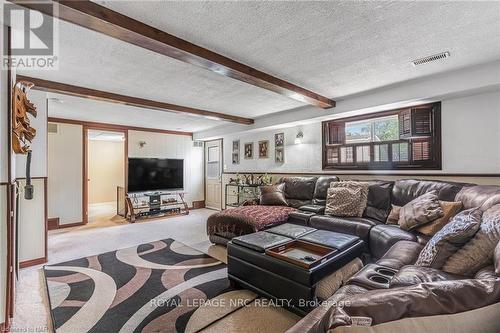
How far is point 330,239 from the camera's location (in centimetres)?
253

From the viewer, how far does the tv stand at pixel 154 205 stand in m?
5.99

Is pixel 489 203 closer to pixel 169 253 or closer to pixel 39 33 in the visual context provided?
pixel 169 253

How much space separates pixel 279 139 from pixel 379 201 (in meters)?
2.71

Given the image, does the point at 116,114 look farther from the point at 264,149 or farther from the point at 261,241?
the point at 261,241

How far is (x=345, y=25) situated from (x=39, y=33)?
259 centimetres

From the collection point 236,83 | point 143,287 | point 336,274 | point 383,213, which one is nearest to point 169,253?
point 143,287

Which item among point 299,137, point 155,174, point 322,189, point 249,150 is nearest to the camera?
point 322,189

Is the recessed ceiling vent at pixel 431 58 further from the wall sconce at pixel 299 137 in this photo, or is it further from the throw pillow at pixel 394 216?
the wall sconce at pixel 299 137

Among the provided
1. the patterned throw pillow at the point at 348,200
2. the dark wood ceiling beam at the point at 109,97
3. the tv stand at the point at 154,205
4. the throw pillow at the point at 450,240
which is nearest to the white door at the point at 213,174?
the tv stand at the point at 154,205

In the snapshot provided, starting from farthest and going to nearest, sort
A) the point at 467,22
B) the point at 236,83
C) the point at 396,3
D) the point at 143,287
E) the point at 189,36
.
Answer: the point at 236,83 → the point at 143,287 → the point at 189,36 → the point at 467,22 → the point at 396,3

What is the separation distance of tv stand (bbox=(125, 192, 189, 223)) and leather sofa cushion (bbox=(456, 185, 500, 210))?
5.82 metres

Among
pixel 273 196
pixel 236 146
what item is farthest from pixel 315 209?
pixel 236 146

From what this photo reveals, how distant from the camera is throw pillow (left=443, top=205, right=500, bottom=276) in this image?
154 cm

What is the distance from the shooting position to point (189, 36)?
7.13 ft
